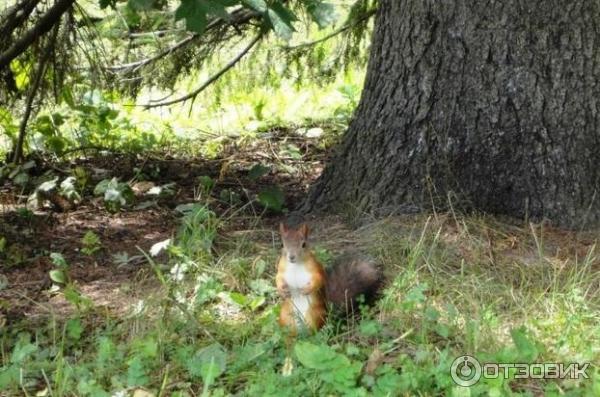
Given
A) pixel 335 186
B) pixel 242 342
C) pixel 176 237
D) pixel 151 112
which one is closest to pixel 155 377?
pixel 242 342

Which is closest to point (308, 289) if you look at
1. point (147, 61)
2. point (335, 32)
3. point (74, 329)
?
point (74, 329)

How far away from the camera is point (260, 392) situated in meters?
2.55

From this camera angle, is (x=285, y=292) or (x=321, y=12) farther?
(x=321, y=12)

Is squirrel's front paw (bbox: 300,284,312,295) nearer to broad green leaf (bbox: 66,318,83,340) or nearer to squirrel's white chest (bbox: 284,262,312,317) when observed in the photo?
squirrel's white chest (bbox: 284,262,312,317)

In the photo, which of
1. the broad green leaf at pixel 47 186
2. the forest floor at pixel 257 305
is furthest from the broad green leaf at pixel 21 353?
the broad green leaf at pixel 47 186

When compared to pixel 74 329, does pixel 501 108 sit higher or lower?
higher

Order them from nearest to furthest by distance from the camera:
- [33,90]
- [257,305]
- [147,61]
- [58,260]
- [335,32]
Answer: [257,305]
[58,260]
[33,90]
[335,32]
[147,61]

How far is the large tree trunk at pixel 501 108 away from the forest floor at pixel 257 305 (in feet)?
0.43

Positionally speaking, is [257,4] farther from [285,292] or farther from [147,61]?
[147,61]

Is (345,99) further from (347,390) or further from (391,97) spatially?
(347,390)

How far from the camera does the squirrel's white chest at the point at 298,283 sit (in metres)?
2.90

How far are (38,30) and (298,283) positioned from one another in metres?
2.40

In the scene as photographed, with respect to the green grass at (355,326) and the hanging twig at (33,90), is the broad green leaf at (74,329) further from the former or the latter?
the hanging twig at (33,90)

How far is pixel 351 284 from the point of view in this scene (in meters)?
2.94
